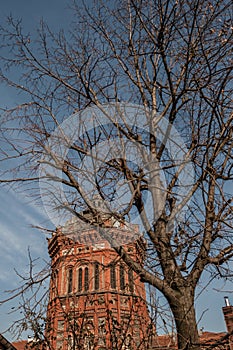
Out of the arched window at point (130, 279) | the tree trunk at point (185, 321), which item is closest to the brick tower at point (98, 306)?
the arched window at point (130, 279)

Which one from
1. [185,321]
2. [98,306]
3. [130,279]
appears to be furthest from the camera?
[98,306]

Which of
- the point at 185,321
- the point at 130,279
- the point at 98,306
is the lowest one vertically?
the point at 185,321

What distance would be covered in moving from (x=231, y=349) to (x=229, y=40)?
2.76 m

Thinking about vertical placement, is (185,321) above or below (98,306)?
below

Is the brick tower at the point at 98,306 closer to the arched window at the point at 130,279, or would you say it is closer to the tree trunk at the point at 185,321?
the arched window at the point at 130,279

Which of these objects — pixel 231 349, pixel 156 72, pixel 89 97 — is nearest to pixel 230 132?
pixel 156 72

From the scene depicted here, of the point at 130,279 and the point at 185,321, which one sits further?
the point at 130,279

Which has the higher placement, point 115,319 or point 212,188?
point 212,188

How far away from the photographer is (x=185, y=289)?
2.99m

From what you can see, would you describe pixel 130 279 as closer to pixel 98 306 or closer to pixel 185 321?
pixel 98 306

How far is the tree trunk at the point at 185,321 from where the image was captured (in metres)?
2.68

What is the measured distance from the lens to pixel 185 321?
9.16 feet

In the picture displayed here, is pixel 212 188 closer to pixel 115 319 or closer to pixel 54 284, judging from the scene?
pixel 115 319

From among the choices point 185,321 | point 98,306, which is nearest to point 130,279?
point 98,306
